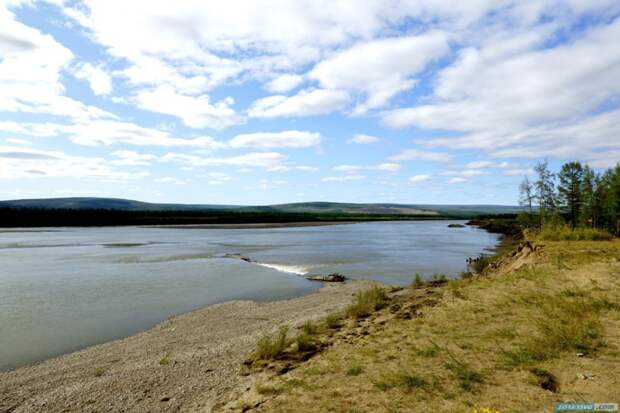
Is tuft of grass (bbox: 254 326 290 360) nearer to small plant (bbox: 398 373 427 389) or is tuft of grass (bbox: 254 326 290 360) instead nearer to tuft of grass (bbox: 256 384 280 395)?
tuft of grass (bbox: 256 384 280 395)

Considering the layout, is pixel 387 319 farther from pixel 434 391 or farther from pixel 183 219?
pixel 183 219

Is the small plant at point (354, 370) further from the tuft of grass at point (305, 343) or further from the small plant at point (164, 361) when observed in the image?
the small plant at point (164, 361)

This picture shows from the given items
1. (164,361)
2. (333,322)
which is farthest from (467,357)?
(164,361)

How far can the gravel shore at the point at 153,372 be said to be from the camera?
8.69 m

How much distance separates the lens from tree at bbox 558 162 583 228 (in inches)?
2114

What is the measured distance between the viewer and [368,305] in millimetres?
14961

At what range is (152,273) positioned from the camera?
2962 centimetres

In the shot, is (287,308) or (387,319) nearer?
(387,319)

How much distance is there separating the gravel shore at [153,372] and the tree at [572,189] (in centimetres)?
5204

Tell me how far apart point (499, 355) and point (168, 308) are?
619 inches

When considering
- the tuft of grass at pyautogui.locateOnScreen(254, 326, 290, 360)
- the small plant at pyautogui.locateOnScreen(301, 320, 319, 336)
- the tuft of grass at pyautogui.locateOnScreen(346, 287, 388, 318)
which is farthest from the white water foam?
the tuft of grass at pyautogui.locateOnScreen(254, 326, 290, 360)

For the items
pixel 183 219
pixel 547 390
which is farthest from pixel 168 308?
pixel 183 219

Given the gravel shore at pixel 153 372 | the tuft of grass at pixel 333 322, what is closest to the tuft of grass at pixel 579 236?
the gravel shore at pixel 153 372

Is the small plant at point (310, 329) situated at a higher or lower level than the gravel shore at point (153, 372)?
higher
